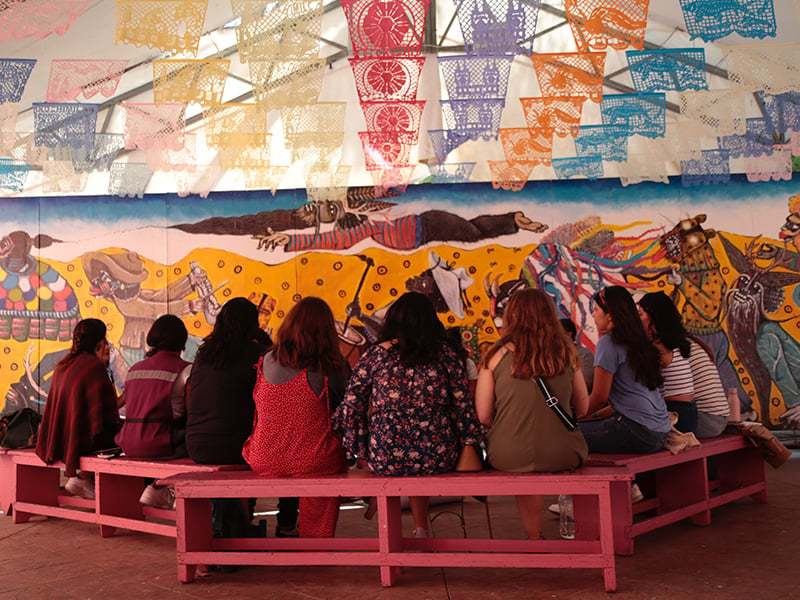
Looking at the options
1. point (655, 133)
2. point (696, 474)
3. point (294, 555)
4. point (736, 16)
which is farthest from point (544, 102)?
point (294, 555)

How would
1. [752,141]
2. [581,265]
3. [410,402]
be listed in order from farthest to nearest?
1. [581,265]
2. [752,141]
3. [410,402]

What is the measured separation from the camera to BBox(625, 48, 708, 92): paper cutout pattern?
592 centimetres

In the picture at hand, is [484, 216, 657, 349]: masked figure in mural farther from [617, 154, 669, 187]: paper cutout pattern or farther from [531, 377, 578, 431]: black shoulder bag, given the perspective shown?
[531, 377, 578, 431]: black shoulder bag

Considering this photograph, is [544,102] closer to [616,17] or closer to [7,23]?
[616,17]

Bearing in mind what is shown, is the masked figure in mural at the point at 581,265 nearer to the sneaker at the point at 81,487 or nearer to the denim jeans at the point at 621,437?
the denim jeans at the point at 621,437

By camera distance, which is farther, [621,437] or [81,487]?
[81,487]

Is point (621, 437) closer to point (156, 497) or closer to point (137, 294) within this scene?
point (156, 497)

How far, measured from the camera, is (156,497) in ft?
16.4

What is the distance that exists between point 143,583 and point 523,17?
12.9ft

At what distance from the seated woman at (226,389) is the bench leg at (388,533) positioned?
1.08 m

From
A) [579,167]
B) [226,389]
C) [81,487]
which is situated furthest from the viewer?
[579,167]

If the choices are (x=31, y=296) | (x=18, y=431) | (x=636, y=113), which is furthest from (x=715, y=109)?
(x=31, y=296)

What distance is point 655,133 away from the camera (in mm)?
6770

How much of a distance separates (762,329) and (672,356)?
183 inches
